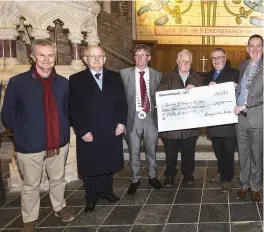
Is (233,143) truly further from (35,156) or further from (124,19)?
(124,19)

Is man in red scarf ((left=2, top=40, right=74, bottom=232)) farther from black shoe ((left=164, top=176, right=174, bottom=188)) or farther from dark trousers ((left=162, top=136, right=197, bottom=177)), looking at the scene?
black shoe ((left=164, top=176, right=174, bottom=188))

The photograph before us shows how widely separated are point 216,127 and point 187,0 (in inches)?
276

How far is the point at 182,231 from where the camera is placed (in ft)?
9.55

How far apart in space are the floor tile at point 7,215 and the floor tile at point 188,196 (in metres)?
1.84

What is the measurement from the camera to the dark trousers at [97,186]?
3486 mm

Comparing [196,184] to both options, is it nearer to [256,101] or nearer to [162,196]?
[162,196]

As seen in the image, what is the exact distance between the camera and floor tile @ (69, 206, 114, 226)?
3162mm

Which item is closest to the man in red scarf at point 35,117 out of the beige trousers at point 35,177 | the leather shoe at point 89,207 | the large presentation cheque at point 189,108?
the beige trousers at point 35,177

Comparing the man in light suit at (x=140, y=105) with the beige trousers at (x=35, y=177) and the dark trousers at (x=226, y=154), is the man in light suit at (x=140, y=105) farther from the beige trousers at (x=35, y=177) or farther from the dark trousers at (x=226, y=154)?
the beige trousers at (x=35, y=177)

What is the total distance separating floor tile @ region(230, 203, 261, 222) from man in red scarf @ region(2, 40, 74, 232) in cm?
192

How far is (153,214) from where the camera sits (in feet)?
10.9

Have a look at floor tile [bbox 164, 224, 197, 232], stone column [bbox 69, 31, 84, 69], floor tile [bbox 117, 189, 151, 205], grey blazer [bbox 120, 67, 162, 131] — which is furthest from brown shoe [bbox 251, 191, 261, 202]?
stone column [bbox 69, 31, 84, 69]

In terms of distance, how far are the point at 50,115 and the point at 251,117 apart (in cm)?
208

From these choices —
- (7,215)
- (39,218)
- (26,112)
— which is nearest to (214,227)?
(39,218)
